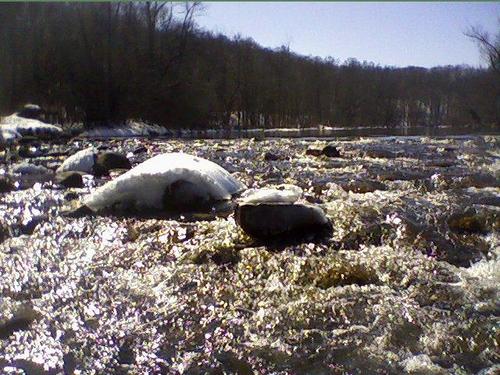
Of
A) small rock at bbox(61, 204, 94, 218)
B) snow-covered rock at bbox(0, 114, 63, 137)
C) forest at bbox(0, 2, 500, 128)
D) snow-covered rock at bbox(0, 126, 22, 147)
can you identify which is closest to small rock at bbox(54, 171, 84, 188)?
small rock at bbox(61, 204, 94, 218)

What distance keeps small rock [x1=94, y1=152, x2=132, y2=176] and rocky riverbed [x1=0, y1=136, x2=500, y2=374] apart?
2.51 metres

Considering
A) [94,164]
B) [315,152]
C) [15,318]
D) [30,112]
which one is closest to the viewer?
[15,318]

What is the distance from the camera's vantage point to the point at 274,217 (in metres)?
4.21

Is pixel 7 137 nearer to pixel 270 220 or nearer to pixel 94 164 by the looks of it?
pixel 94 164

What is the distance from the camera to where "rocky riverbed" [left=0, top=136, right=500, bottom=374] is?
2414mm

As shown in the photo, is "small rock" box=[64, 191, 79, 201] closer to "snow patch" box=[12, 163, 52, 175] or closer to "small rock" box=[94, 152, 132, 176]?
"small rock" box=[94, 152, 132, 176]

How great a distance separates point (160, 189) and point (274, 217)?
5.43ft

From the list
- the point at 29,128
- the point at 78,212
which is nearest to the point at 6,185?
the point at 78,212

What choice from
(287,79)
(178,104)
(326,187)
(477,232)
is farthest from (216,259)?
(287,79)

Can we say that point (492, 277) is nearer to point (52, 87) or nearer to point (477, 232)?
point (477, 232)

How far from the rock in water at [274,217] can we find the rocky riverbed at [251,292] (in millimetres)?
131

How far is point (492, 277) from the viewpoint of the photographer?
341 centimetres

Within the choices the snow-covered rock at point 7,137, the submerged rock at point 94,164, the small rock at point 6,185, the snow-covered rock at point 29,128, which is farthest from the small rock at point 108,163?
the snow-covered rock at point 29,128

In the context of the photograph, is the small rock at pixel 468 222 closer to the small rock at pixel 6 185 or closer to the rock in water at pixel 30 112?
the small rock at pixel 6 185
